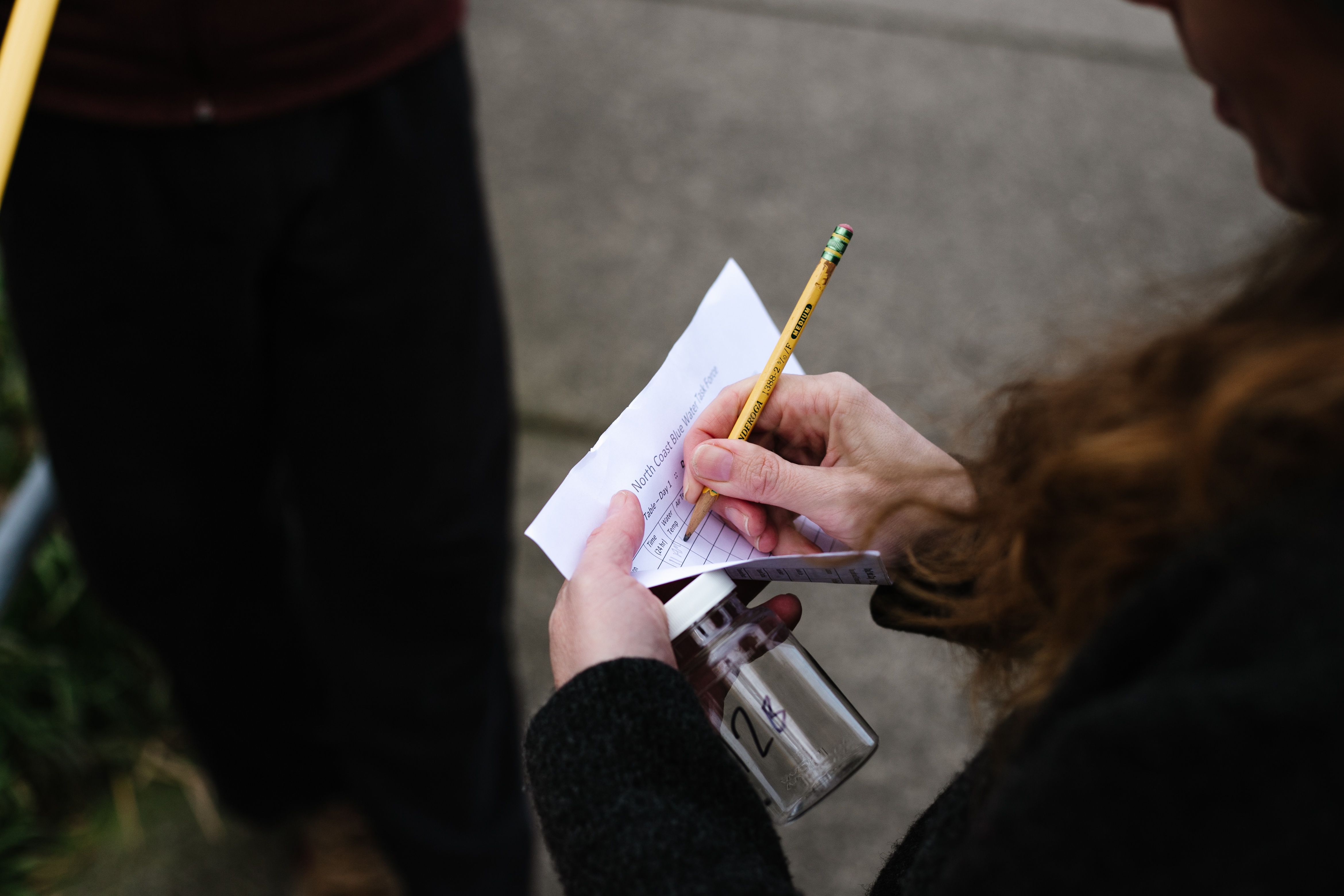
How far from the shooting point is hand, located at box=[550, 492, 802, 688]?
2.93 feet

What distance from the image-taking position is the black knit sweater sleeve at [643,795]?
780mm

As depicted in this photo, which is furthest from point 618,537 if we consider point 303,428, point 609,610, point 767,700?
point 303,428

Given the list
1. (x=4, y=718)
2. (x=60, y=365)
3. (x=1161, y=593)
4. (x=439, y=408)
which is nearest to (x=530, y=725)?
(x=1161, y=593)

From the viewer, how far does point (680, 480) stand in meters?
1.10

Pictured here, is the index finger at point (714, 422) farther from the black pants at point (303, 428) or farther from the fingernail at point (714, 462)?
the black pants at point (303, 428)

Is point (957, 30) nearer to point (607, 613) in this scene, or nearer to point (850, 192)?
point (850, 192)

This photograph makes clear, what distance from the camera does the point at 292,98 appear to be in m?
1.34

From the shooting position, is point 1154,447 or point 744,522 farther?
point 744,522

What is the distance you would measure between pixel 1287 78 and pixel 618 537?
0.67 m

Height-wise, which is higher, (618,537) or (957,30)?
(618,537)

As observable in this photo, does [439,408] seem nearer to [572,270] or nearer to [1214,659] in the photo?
[1214,659]

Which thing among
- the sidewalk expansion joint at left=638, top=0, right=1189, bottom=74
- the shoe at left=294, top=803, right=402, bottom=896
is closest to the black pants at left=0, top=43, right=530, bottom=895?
the shoe at left=294, top=803, right=402, bottom=896

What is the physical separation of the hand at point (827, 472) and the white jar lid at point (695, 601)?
107mm

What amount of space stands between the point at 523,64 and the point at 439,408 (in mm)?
2298
